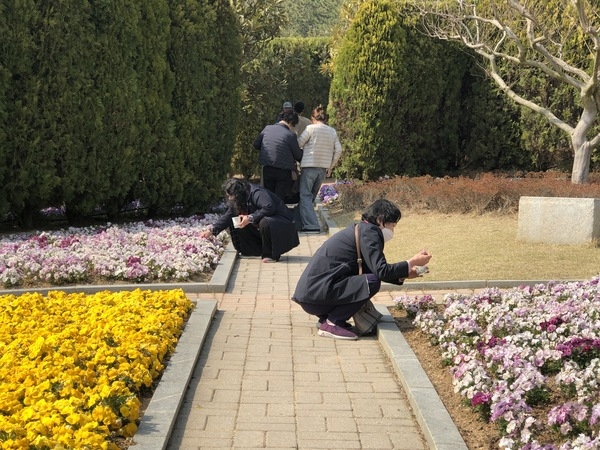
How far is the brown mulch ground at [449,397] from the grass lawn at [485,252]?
1958 millimetres

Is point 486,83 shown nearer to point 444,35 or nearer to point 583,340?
point 444,35

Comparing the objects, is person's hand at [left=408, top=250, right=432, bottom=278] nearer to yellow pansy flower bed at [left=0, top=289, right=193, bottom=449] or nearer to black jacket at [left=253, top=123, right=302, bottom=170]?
yellow pansy flower bed at [left=0, top=289, right=193, bottom=449]

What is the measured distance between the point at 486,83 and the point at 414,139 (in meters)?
2.35

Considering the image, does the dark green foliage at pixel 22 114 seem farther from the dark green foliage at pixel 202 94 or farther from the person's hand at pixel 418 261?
the person's hand at pixel 418 261

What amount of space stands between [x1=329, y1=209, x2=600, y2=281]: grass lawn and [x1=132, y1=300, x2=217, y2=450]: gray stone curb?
2.83m

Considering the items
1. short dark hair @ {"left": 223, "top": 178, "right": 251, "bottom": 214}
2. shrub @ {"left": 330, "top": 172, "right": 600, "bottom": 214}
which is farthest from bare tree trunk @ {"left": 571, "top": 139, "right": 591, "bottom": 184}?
short dark hair @ {"left": 223, "top": 178, "right": 251, "bottom": 214}

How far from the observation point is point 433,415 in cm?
459

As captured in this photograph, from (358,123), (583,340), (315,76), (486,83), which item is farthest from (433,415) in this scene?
(315,76)

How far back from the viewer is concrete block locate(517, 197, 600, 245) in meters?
9.55

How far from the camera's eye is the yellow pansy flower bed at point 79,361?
13.0 ft

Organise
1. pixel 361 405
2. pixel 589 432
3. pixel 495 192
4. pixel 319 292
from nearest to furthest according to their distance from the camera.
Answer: pixel 589 432
pixel 361 405
pixel 319 292
pixel 495 192

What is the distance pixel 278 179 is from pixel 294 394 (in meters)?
6.69

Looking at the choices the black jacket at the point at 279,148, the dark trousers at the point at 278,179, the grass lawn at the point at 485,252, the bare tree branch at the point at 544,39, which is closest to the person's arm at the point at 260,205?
the grass lawn at the point at 485,252

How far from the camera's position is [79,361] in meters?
5.09
